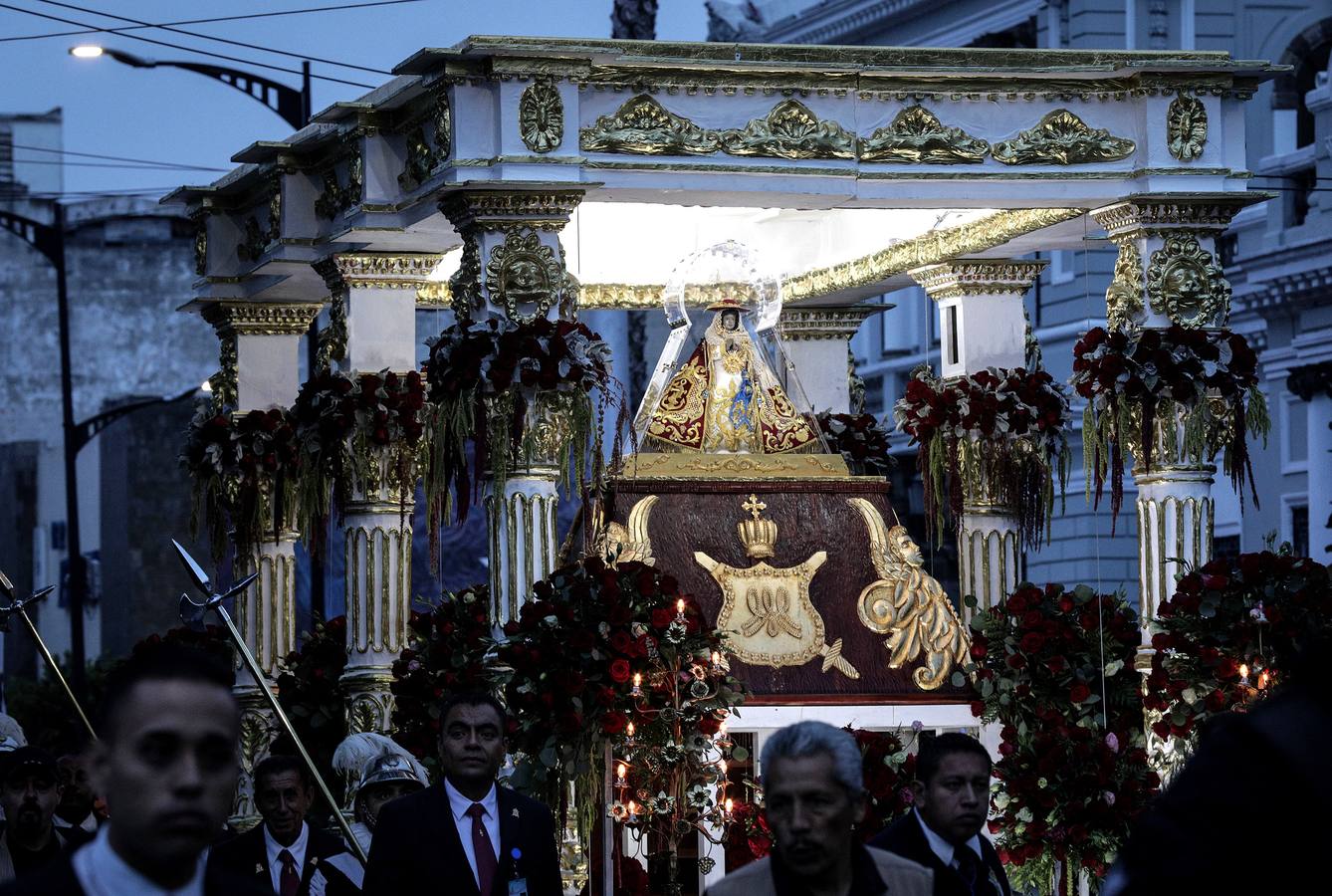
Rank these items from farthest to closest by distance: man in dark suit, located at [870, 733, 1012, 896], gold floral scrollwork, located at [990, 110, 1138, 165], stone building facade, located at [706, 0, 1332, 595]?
stone building facade, located at [706, 0, 1332, 595] → gold floral scrollwork, located at [990, 110, 1138, 165] → man in dark suit, located at [870, 733, 1012, 896]

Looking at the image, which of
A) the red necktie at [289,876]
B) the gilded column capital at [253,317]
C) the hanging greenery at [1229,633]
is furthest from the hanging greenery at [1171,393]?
the gilded column capital at [253,317]

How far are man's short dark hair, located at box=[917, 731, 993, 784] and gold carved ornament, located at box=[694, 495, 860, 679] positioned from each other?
23.2 ft

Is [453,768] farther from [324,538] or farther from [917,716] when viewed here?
[324,538]

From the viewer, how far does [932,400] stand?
59.2 ft

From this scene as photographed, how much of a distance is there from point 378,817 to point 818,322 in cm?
1107

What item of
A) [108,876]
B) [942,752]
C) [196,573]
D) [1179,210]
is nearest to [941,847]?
[942,752]

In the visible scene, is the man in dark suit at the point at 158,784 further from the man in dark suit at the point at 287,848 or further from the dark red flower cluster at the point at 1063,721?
the dark red flower cluster at the point at 1063,721

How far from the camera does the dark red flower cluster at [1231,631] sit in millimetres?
14477

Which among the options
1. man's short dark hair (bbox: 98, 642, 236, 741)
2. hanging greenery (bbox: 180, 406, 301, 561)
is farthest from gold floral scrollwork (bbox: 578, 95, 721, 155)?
man's short dark hair (bbox: 98, 642, 236, 741)

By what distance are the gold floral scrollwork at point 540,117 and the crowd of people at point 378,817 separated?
11.2 ft

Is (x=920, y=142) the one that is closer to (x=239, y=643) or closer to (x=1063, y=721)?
(x=1063, y=721)

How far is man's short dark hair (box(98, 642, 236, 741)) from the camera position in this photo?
4.79 metres

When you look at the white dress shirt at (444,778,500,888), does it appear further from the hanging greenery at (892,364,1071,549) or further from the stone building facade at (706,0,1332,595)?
the stone building facade at (706,0,1332,595)

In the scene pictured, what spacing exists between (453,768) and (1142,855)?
5987 mm
